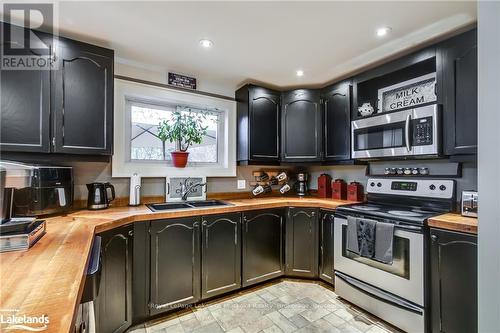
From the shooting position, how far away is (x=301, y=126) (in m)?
2.87

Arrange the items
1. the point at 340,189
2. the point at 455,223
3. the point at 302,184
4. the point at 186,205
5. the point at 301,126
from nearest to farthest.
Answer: the point at 455,223 → the point at 186,205 → the point at 340,189 → the point at 301,126 → the point at 302,184

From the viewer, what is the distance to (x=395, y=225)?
1801mm

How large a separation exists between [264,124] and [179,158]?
110 cm

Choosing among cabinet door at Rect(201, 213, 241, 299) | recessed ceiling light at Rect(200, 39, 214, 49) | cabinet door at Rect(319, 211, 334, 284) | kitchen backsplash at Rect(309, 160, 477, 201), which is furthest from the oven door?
recessed ceiling light at Rect(200, 39, 214, 49)

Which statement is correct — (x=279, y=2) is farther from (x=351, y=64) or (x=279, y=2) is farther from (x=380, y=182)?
(x=380, y=182)

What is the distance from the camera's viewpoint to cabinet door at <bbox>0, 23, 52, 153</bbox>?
1.56 m

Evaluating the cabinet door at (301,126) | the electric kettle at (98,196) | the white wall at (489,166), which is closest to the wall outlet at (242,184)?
the cabinet door at (301,126)

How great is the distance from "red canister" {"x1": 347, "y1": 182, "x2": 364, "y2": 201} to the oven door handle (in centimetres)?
85

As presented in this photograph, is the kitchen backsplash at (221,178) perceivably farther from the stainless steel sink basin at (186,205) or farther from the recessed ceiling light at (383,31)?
the recessed ceiling light at (383,31)

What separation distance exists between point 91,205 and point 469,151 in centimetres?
302

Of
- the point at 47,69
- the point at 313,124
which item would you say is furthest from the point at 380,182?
the point at 47,69

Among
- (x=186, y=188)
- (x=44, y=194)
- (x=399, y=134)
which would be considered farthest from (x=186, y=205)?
(x=399, y=134)

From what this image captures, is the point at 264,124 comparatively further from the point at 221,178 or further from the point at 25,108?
the point at 25,108

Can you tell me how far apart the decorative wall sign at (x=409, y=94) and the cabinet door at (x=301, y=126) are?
2.29 ft
